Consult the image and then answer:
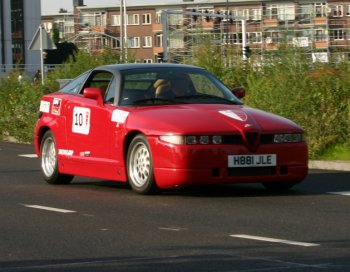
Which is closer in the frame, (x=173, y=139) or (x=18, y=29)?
(x=173, y=139)

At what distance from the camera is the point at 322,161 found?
1984cm

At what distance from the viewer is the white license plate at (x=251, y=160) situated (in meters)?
14.5

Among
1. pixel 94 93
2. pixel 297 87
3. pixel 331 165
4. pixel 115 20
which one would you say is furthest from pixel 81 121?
pixel 115 20

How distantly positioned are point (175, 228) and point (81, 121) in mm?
4950

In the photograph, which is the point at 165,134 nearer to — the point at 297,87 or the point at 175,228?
the point at 175,228

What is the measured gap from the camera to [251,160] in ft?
47.7

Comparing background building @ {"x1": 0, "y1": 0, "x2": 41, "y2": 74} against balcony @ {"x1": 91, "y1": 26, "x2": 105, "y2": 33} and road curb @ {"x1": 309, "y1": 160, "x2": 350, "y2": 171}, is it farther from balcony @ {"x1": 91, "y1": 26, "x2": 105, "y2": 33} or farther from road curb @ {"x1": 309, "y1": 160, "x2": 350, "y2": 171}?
road curb @ {"x1": 309, "y1": 160, "x2": 350, "y2": 171}

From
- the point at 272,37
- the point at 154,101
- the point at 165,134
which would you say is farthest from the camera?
the point at 272,37

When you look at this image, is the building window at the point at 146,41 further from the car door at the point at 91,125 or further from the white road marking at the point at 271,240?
the white road marking at the point at 271,240

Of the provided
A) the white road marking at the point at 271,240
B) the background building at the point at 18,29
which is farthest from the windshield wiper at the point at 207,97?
the background building at the point at 18,29

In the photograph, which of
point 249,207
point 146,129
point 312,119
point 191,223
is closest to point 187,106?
point 146,129

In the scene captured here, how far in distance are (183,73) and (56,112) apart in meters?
1.92

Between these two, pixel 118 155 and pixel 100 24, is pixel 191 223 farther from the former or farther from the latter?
pixel 100 24

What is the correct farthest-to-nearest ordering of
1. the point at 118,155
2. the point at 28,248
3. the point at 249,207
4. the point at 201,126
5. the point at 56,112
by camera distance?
the point at 56,112, the point at 118,155, the point at 201,126, the point at 249,207, the point at 28,248
